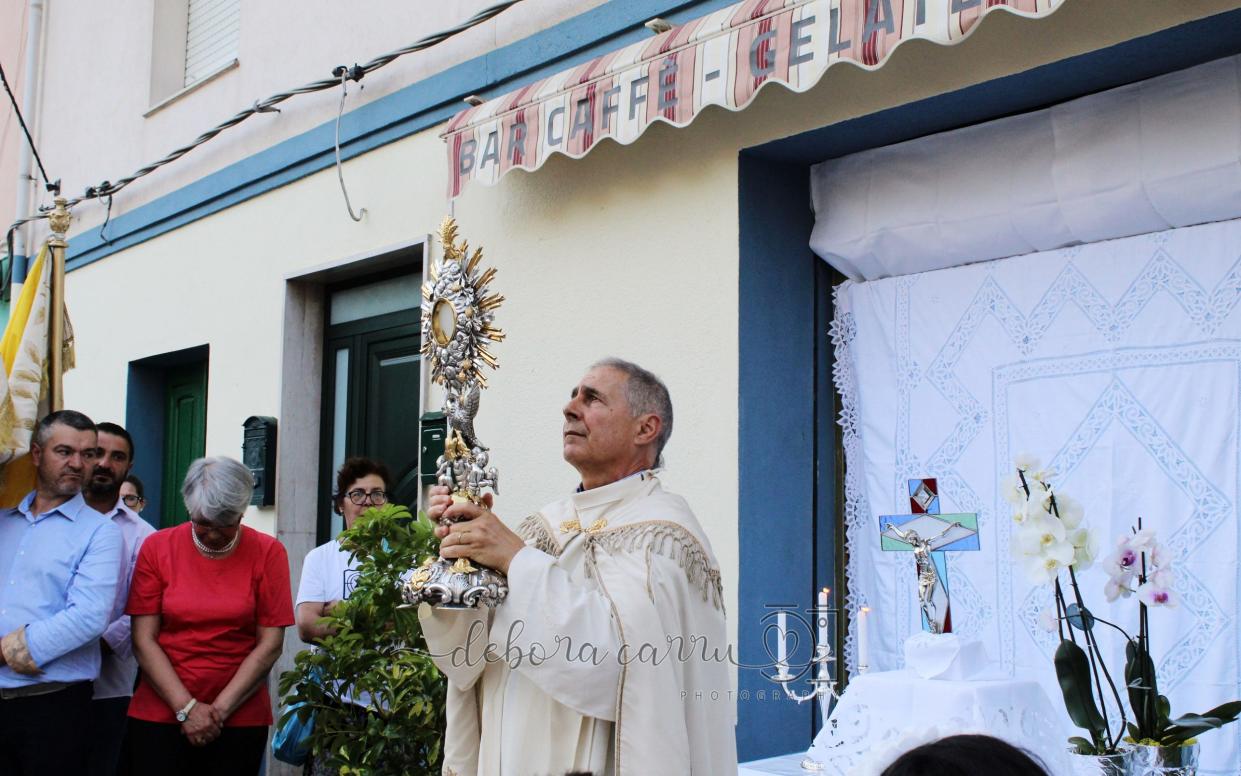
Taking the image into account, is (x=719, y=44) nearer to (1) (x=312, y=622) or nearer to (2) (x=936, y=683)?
(2) (x=936, y=683)

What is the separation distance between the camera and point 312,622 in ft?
17.2

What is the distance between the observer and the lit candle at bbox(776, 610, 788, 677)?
4012 mm

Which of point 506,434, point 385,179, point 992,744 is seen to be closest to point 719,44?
point 506,434

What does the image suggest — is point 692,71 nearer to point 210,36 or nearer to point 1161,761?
point 1161,761

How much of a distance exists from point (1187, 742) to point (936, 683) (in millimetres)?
704

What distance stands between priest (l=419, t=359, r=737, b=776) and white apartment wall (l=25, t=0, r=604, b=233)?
2.56 m

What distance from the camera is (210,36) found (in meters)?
8.09

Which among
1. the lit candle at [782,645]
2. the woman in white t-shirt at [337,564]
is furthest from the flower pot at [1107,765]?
the woman in white t-shirt at [337,564]

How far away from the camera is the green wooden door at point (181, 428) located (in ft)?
26.2

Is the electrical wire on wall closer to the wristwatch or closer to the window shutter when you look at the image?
the window shutter

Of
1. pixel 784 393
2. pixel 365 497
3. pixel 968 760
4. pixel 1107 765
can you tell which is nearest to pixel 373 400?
pixel 365 497

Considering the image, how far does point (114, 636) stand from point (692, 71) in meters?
3.18

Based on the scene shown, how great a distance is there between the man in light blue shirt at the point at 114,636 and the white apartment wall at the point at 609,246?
1206 millimetres

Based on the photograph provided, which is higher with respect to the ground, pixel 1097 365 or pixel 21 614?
pixel 1097 365
